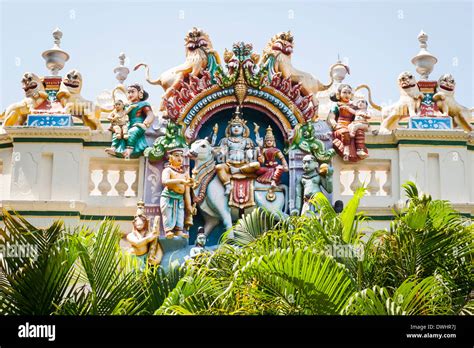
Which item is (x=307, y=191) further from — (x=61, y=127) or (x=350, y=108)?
(x=61, y=127)

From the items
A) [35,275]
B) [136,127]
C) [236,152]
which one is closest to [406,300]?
[35,275]

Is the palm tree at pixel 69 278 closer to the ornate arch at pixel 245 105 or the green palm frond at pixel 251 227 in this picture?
the green palm frond at pixel 251 227

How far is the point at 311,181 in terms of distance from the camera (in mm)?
17062

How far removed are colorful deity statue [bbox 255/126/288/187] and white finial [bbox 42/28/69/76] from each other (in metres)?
3.72

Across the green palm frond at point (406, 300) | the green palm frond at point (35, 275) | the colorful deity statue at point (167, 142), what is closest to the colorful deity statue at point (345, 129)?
the colorful deity statue at point (167, 142)

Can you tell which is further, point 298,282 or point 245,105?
point 245,105

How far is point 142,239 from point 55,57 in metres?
3.75

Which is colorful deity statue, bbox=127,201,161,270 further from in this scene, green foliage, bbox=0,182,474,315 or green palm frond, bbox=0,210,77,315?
green palm frond, bbox=0,210,77,315

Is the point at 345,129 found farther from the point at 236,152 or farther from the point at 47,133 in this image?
the point at 47,133

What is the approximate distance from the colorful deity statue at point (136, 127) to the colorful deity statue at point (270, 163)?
6.11 ft

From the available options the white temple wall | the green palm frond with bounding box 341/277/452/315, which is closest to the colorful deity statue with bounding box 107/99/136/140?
the white temple wall

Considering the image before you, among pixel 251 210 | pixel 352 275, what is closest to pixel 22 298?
pixel 352 275

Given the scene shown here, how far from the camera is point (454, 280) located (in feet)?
40.3
